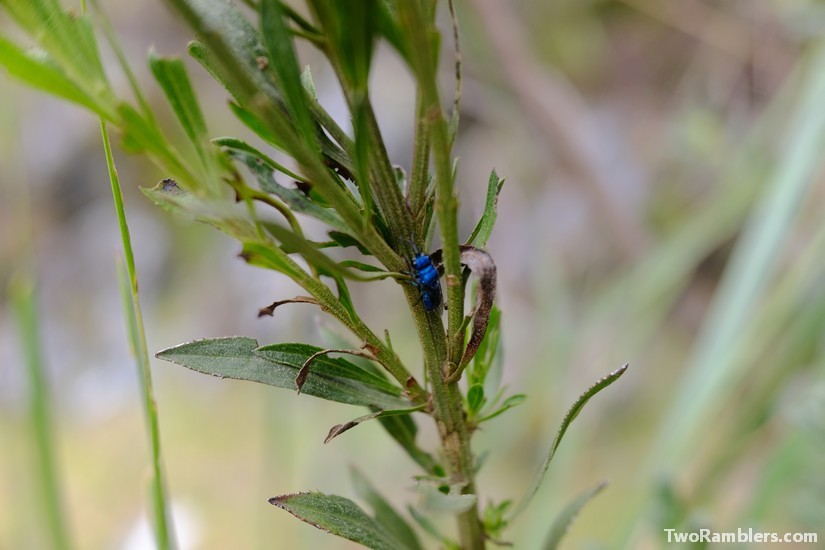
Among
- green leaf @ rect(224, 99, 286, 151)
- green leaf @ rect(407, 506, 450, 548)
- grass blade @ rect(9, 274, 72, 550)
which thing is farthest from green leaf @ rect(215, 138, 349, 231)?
grass blade @ rect(9, 274, 72, 550)

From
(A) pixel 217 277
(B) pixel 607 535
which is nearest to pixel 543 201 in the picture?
(B) pixel 607 535

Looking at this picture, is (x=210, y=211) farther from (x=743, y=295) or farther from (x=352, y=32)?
(x=743, y=295)

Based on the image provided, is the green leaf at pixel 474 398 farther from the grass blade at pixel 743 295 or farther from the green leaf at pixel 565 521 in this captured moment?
the grass blade at pixel 743 295

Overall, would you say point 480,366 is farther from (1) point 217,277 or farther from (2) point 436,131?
(1) point 217,277

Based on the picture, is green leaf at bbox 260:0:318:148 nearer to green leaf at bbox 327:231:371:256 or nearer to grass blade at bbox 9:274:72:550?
green leaf at bbox 327:231:371:256

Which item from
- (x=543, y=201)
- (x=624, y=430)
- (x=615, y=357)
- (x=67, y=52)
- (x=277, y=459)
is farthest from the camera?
(x=543, y=201)

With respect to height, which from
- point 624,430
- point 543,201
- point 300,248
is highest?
point 543,201
